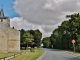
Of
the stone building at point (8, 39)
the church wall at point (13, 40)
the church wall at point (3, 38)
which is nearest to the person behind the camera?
the church wall at point (3, 38)

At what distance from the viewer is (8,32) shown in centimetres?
6794

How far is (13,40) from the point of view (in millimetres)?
68375

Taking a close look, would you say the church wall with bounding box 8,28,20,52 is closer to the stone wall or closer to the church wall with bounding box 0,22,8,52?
the stone wall

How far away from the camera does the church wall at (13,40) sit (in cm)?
6731

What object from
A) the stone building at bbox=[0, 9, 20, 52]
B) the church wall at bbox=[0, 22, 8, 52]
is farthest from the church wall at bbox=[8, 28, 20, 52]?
the church wall at bbox=[0, 22, 8, 52]

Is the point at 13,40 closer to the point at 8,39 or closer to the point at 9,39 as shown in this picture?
the point at 9,39

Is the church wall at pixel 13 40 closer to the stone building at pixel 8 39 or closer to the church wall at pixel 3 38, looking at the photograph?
the stone building at pixel 8 39

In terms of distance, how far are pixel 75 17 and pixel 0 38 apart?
2548cm

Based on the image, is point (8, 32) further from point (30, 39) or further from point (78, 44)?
point (30, 39)

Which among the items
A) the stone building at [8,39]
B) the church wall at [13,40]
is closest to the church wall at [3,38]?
the stone building at [8,39]

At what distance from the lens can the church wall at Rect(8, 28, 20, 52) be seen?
67312 mm

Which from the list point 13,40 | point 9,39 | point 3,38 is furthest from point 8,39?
point 3,38

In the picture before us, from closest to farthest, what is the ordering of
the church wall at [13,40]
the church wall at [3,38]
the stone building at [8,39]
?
the church wall at [3,38] → the stone building at [8,39] → the church wall at [13,40]

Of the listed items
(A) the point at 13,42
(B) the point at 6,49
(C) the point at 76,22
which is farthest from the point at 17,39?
(C) the point at 76,22
